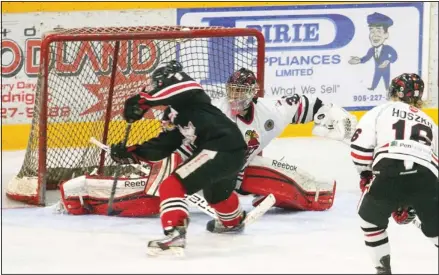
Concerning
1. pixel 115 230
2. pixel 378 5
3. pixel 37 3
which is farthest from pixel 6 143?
pixel 378 5

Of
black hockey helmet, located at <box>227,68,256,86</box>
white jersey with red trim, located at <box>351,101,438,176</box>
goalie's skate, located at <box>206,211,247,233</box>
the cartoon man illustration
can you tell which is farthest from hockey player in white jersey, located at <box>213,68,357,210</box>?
the cartoon man illustration

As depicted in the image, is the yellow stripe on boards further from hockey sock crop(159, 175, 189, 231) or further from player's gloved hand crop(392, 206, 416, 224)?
player's gloved hand crop(392, 206, 416, 224)

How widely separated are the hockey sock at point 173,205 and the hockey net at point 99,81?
1.23 meters

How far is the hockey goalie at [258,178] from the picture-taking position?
17.2 feet

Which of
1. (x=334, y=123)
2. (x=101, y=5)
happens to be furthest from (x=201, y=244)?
(x=101, y=5)

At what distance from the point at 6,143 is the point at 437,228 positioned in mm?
3475

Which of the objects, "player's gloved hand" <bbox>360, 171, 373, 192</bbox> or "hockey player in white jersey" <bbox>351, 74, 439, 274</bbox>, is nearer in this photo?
"hockey player in white jersey" <bbox>351, 74, 439, 274</bbox>

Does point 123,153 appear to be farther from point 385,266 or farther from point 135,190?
point 385,266

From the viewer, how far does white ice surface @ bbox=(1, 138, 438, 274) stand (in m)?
4.40

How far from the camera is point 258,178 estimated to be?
5.28m

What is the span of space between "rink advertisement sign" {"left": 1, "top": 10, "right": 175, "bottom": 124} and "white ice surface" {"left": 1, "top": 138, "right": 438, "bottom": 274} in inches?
27.1

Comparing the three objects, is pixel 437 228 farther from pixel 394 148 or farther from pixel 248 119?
pixel 248 119

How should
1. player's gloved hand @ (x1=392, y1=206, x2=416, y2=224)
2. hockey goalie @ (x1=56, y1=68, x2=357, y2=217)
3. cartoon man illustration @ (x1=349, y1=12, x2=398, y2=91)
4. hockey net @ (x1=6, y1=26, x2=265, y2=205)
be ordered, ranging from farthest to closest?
cartoon man illustration @ (x1=349, y1=12, x2=398, y2=91)
hockey net @ (x1=6, y1=26, x2=265, y2=205)
hockey goalie @ (x1=56, y1=68, x2=357, y2=217)
player's gloved hand @ (x1=392, y1=206, x2=416, y2=224)

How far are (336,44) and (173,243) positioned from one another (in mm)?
3086
